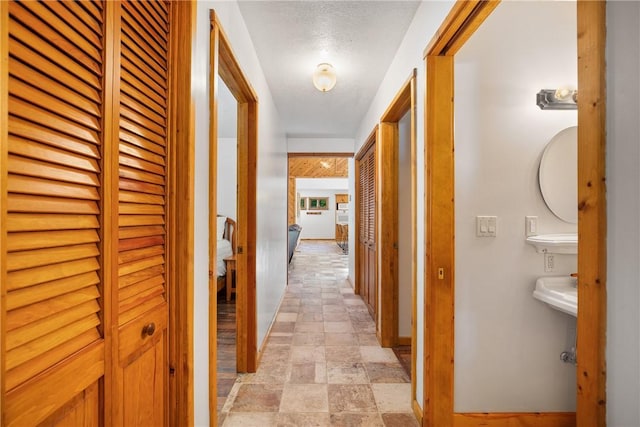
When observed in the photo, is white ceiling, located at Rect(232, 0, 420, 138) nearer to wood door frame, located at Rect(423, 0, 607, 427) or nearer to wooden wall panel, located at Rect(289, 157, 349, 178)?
wood door frame, located at Rect(423, 0, 607, 427)

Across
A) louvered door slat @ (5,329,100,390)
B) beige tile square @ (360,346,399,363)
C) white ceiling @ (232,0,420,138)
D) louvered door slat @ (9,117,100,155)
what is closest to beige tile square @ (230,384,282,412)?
beige tile square @ (360,346,399,363)

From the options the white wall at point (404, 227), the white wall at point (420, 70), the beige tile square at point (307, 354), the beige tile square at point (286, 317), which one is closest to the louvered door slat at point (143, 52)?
the white wall at point (420, 70)

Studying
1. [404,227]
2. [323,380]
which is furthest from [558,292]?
[323,380]

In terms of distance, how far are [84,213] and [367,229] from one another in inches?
134

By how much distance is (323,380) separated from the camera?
7.04ft

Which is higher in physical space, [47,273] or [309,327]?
[47,273]

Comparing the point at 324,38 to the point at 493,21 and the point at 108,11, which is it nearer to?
the point at 493,21

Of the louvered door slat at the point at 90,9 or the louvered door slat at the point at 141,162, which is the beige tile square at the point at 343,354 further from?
the louvered door slat at the point at 90,9

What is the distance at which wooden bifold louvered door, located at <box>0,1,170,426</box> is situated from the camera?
0.54m

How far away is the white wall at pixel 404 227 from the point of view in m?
2.84

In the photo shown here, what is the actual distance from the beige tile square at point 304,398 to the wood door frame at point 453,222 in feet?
2.07

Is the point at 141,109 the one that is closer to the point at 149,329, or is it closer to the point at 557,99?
the point at 149,329

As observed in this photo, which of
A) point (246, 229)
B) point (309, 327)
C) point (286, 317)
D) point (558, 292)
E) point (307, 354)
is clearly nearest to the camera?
point (558, 292)

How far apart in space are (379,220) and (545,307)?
147cm
